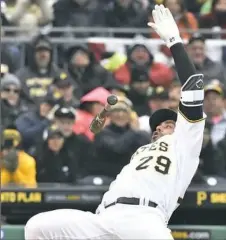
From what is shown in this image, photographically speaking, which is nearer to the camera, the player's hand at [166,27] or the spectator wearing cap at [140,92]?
the player's hand at [166,27]

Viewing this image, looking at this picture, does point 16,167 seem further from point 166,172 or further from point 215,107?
point 166,172

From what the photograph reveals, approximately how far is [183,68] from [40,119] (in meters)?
3.98

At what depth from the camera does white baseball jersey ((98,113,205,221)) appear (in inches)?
234

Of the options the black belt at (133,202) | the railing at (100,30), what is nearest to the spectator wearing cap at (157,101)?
the railing at (100,30)

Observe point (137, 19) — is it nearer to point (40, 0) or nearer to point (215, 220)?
point (40, 0)

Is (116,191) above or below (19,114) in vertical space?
below

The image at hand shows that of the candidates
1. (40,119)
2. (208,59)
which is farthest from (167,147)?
(208,59)

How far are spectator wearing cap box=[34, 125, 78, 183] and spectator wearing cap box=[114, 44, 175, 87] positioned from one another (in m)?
2.10

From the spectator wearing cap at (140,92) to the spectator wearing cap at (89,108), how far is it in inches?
24.9

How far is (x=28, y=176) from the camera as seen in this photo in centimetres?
857

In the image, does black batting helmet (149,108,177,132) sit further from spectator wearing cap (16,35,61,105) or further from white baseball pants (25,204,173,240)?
spectator wearing cap (16,35,61,105)

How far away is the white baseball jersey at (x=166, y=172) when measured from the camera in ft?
19.5

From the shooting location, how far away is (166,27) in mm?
6137

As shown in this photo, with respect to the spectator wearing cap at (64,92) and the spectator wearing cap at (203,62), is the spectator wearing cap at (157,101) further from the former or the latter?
the spectator wearing cap at (203,62)
